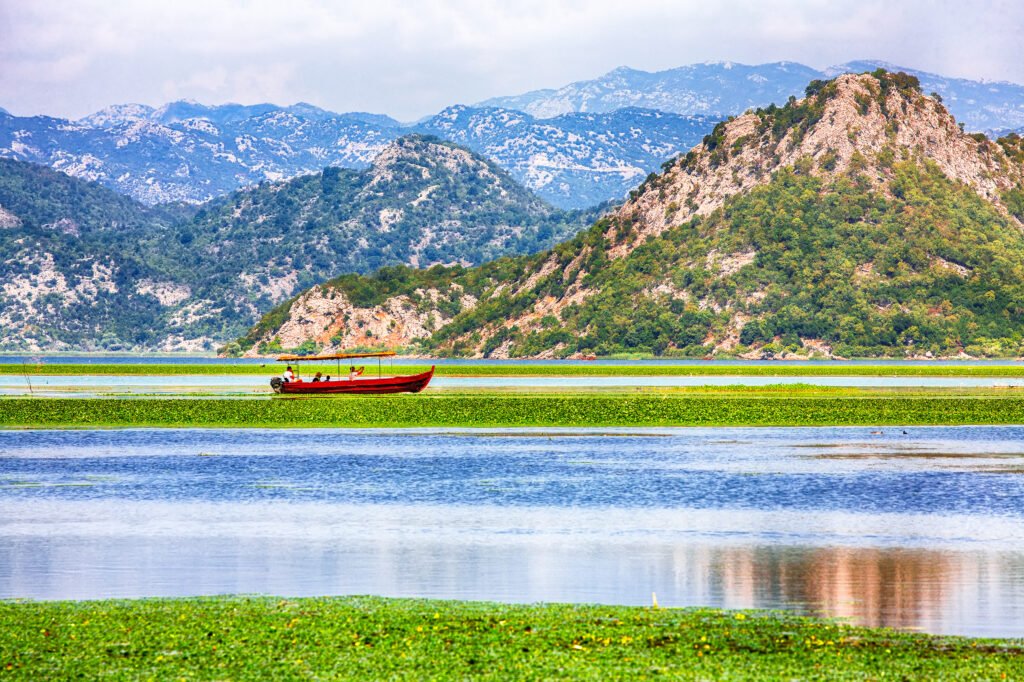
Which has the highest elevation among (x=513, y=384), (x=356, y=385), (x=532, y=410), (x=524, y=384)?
(x=532, y=410)

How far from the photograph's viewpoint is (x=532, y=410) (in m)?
108

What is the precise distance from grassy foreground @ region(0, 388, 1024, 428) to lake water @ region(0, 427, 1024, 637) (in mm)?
20135

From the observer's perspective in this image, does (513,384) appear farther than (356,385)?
Yes

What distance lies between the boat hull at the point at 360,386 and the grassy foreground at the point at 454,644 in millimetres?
103542

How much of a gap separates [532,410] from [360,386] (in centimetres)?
3457

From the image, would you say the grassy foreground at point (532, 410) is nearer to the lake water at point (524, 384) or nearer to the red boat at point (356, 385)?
the red boat at point (356, 385)

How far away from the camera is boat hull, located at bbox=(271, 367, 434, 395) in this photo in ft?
446

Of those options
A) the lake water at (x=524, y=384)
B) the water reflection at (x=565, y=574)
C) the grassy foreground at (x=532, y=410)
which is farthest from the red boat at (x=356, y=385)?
the water reflection at (x=565, y=574)

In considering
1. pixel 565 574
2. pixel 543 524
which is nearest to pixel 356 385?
pixel 543 524

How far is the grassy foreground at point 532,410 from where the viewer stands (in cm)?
9812

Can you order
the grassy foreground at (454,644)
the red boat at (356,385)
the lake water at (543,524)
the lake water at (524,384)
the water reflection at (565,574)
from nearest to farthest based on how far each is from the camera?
the grassy foreground at (454,644), the water reflection at (565,574), the lake water at (543,524), the red boat at (356,385), the lake water at (524,384)

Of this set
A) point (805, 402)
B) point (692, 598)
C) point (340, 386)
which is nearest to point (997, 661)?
point (692, 598)

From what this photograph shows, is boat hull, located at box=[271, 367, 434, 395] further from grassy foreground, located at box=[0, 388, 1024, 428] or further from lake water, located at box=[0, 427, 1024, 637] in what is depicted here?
lake water, located at box=[0, 427, 1024, 637]

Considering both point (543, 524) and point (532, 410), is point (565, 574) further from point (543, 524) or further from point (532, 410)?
point (532, 410)
